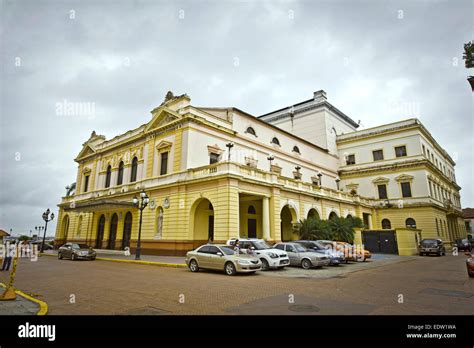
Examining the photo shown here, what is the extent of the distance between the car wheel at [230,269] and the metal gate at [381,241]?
21547 millimetres

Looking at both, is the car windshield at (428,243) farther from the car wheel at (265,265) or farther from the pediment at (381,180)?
the car wheel at (265,265)

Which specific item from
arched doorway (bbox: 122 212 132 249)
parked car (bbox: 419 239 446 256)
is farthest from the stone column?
parked car (bbox: 419 239 446 256)

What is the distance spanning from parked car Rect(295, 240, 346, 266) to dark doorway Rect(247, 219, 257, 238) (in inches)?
362

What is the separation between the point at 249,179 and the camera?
21625 millimetres

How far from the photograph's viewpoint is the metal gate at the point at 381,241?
28.4 meters

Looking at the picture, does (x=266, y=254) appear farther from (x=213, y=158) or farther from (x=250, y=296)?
(x=213, y=158)

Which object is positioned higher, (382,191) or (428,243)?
(382,191)

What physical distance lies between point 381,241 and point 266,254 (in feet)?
63.4

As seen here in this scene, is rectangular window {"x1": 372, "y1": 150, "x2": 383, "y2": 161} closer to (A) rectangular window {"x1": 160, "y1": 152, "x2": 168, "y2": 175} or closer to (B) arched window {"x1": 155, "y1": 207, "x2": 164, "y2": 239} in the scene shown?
(A) rectangular window {"x1": 160, "y1": 152, "x2": 168, "y2": 175}

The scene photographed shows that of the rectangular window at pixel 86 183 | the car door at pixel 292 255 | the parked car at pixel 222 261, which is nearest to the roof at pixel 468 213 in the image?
the car door at pixel 292 255

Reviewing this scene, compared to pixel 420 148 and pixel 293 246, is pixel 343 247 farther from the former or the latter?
pixel 420 148

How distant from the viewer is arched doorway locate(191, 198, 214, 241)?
2349 cm

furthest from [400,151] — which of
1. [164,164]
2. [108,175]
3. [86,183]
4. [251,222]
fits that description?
[86,183]
